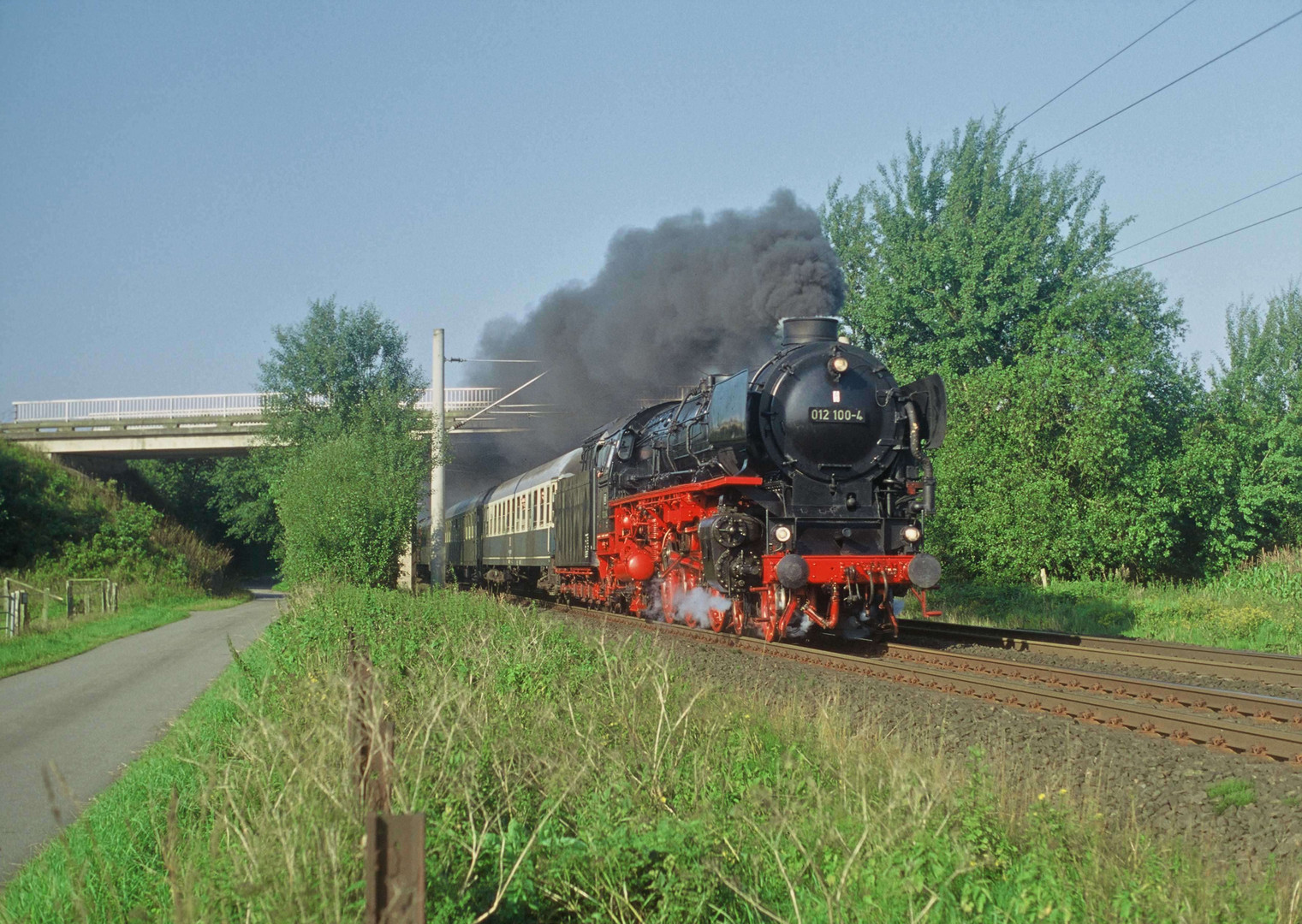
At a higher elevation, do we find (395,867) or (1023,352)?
(1023,352)

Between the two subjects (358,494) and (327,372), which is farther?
(327,372)

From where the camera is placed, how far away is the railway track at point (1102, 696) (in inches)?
279

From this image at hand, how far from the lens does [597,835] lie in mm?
4176

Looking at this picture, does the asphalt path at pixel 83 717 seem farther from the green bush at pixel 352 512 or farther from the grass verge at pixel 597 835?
the green bush at pixel 352 512

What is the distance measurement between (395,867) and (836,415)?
34.7 ft

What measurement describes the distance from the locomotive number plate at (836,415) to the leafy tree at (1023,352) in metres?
9.32

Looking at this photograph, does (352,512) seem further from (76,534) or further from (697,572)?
(76,534)

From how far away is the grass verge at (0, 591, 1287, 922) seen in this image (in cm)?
356

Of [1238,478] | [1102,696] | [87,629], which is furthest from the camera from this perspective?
[1238,478]

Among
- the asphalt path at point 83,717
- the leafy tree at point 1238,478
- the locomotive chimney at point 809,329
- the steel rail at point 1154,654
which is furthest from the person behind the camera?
the leafy tree at point 1238,478

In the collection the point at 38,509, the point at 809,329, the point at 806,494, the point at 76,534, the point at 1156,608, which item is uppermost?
the point at 809,329

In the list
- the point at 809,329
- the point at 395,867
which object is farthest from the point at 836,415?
the point at 395,867

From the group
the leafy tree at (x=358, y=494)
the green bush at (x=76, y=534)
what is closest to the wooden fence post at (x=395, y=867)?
the leafy tree at (x=358, y=494)

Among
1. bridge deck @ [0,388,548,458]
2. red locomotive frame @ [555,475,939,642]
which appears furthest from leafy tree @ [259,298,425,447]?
red locomotive frame @ [555,475,939,642]
